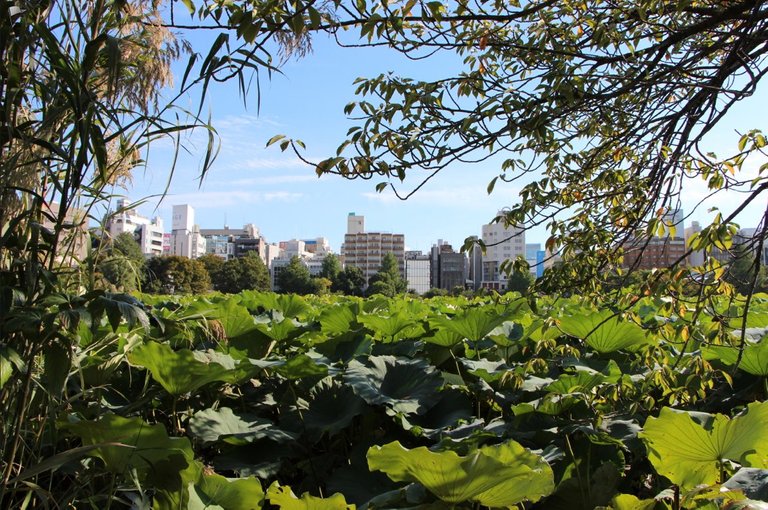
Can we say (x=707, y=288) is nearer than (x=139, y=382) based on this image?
Yes

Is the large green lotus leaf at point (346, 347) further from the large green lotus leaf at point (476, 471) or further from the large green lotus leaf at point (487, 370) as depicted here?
the large green lotus leaf at point (476, 471)

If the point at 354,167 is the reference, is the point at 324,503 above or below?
below

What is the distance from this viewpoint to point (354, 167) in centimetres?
188

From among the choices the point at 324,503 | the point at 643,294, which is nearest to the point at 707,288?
the point at 643,294

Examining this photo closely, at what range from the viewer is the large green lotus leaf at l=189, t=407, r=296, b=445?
4.92ft

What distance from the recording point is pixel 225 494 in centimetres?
122

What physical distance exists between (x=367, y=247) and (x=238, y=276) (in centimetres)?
4652

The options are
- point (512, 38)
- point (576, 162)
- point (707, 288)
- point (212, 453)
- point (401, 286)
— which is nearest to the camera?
point (707, 288)

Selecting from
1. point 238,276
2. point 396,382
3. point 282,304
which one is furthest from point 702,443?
point 238,276

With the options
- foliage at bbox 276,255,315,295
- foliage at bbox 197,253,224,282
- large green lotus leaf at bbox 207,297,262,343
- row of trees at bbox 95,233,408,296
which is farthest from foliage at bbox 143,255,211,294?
large green lotus leaf at bbox 207,297,262,343

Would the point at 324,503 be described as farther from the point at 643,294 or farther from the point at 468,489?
the point at 643,294

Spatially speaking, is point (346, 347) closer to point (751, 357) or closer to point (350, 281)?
point (751, 357)

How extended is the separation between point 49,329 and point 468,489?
82 cm

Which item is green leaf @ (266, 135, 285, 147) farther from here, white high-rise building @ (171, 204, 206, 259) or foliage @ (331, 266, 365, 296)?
white high-rise building @ (171, 204, 206, 259)
